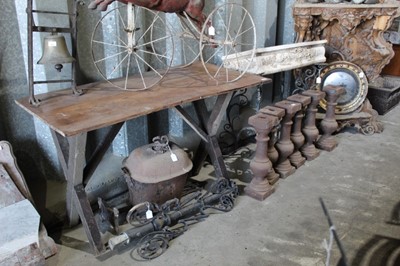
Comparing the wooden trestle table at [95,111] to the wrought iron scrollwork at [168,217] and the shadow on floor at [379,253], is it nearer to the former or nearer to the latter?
the wrought iron scrollwork at [168,217]

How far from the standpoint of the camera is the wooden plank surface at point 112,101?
180 centimetres

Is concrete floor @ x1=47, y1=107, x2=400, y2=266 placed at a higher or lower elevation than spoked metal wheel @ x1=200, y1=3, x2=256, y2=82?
lower

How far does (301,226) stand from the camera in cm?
227

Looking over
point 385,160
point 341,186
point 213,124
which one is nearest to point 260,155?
point 213,124

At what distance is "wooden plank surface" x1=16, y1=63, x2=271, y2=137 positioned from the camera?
1.80 m

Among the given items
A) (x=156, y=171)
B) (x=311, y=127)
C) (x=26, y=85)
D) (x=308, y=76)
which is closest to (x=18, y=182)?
(x=26, y=85)

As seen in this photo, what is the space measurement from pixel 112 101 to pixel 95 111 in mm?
170

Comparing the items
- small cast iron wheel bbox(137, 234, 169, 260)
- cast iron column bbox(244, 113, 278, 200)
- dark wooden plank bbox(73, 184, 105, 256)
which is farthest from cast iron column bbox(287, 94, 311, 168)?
dark wooden plank bbox(73, 184, 105, 256)

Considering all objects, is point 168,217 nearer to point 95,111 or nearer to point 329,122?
point 95,111

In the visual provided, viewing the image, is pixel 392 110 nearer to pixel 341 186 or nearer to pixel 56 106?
pixel 341 186

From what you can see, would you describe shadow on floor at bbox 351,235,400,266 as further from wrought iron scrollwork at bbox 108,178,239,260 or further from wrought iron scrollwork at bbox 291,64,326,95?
wrought iron scrollwork at bbox 291,64,326,95

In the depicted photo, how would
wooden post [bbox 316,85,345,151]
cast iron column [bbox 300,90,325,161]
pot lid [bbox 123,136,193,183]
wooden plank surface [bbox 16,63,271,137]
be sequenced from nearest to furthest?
1. wooden plank surface [bbox 16,63,271,137]
2. pot lid [bbox 123,136,193,183]
3. cast iron column [bbox 300,90,325,161]
4. wooden post [bbox 316,85,345,151]

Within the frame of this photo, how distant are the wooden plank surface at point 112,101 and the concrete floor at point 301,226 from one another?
29.6 inches

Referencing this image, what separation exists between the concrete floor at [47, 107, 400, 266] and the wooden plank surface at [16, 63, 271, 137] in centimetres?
75
